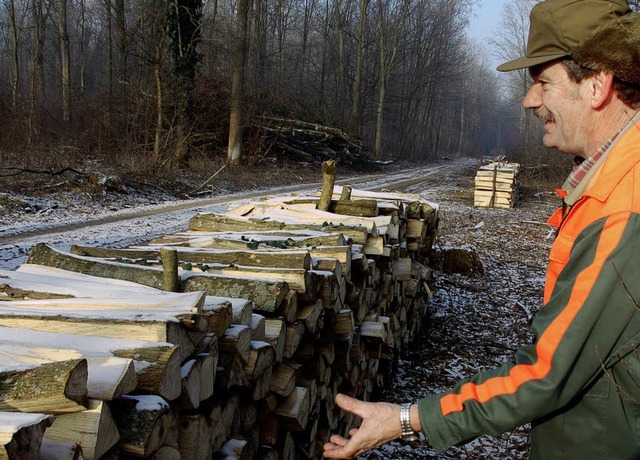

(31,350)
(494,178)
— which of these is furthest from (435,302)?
(494,178)

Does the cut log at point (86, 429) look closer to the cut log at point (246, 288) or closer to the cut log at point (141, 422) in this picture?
the cut log at point (141, 422)

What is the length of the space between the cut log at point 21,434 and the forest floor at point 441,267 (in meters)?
3.28

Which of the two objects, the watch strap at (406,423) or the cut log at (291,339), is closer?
the watch strap at (406,423)

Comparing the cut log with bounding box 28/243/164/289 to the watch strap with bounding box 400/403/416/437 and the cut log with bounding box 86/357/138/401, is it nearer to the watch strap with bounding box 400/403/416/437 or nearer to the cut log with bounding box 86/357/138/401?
the cut log with bounding box 86/357/138/401

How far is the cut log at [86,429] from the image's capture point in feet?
4.81

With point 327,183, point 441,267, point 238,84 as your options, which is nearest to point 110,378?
point 327,183

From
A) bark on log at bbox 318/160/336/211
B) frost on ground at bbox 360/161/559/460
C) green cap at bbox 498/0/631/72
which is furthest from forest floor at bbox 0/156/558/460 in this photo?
green cap at bbox 498/0/631/72

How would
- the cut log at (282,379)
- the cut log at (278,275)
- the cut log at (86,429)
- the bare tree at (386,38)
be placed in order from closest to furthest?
the cut log at (86,429), the cut log at (282,379), the cut log at (278,275), the bare tree at (386,38)

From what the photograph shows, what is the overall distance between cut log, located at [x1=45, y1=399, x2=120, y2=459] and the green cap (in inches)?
66.2

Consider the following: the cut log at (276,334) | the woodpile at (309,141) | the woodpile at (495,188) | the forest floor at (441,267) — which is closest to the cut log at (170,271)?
the cut log at (276,334)

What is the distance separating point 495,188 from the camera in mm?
18016

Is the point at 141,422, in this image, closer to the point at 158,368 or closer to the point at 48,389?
the point at 158,368

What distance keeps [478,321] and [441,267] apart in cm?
247

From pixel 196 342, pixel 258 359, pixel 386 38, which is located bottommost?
pixel 258 359
